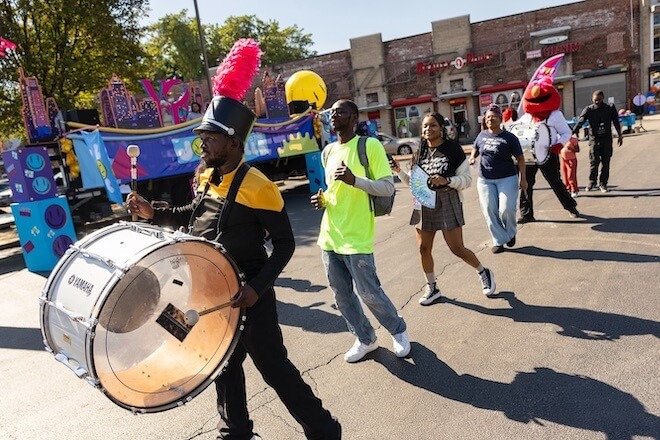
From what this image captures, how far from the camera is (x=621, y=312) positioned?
4.03m

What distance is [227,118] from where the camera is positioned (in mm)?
2469

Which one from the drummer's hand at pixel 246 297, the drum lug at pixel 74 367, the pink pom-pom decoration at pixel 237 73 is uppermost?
the pink pom-pom decoration at pixel 237 73

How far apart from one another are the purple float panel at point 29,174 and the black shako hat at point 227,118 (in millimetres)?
6915

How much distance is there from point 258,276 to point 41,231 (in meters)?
A: 7.27

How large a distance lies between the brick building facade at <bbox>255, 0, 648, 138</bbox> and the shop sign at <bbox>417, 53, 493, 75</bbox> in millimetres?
62

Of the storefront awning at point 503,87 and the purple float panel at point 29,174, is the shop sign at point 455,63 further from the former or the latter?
the purple float panel at point 29,174

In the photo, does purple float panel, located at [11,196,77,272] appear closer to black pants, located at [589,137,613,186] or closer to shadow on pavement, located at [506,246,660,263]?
shadow on pavement, located at [506,246,660,263]

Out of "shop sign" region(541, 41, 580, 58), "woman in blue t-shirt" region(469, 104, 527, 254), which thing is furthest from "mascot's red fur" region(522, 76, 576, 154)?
"shop sign" region(541, 41, 580, 58)

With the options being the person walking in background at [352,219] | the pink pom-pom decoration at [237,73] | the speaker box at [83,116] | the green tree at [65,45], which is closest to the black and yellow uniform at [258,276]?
the pink pom-pom decoration at [237,73]

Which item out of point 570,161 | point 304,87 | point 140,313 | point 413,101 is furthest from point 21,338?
point 413,101

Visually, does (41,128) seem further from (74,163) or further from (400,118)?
(400,118)

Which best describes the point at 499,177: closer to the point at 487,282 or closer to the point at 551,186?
the point at 487,282

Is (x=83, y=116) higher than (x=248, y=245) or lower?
higher

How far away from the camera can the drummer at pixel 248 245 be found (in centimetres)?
245
